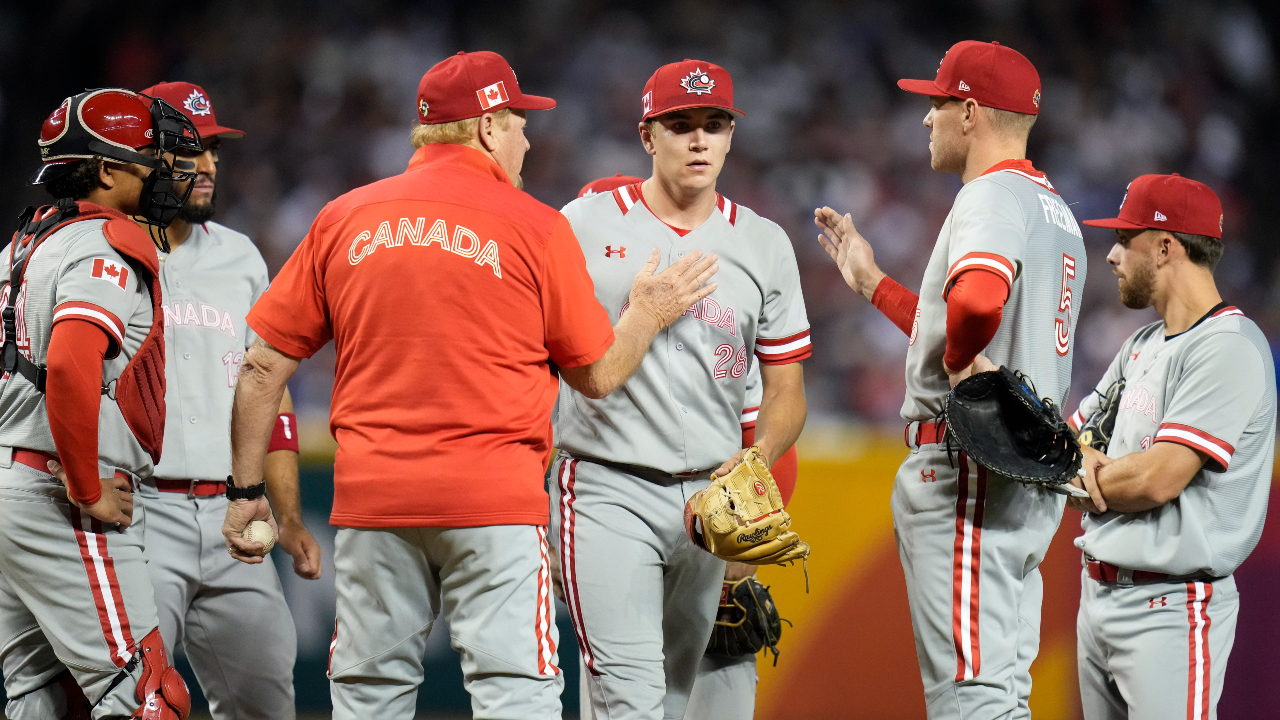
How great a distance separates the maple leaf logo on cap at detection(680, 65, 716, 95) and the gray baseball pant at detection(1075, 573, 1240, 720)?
2274 millimetres

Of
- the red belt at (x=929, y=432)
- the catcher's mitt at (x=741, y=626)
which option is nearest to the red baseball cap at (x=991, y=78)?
the red belt at (x=929, y=432)

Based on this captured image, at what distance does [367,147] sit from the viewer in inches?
415

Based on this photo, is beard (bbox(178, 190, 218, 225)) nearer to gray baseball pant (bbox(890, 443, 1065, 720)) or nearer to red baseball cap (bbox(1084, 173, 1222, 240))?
gray baseball pant (bbox(890, 443, 1065, 720))

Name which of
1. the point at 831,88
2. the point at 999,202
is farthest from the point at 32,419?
the point at 831,88

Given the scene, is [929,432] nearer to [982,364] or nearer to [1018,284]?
[982,364]

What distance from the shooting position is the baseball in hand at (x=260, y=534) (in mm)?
3422

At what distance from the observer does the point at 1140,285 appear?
4.20 metres

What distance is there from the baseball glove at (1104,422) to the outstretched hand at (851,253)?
1045mm

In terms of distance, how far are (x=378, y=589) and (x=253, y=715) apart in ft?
5.10

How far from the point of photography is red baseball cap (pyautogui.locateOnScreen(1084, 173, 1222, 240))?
4086 millimetres

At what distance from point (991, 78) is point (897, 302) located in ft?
2.65

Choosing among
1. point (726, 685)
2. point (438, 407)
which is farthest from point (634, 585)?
point (438, 407)

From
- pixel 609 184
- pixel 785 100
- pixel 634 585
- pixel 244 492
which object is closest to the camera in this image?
pixel 244 492

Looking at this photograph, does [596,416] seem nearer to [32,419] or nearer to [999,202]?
[999,202]
